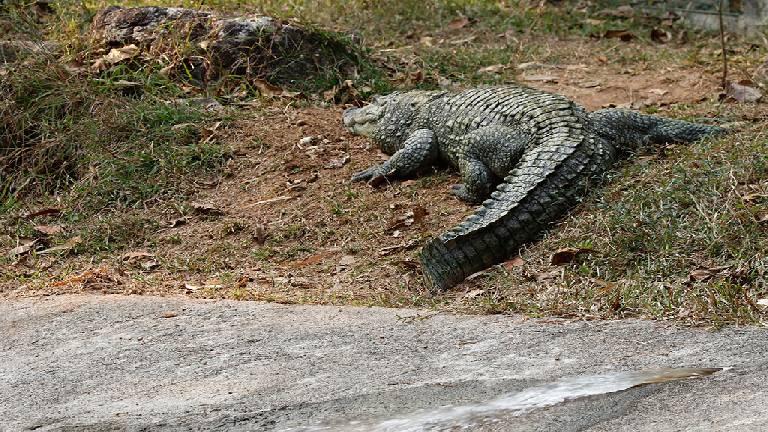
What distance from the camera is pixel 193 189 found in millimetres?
6727

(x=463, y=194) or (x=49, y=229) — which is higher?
(x=463, y=194)

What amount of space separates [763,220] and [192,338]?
8.06 ft

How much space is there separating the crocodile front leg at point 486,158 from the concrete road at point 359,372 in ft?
5.91

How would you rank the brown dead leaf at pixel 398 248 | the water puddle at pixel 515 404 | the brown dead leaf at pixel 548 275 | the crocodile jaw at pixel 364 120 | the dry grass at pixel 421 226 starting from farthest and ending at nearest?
the crocodile jaw at pixel 364 120 → the brown dead leaf at pixel 398 248 → the brown dead leaf at pixel 548 275 → the dry grass at pixel 421 226 → the water puddle at pixel 515 404

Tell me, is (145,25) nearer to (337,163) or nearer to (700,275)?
(337,163)

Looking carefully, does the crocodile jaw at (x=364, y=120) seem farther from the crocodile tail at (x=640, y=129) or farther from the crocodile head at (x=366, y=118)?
the crocodile tail at (x=640, y=129)

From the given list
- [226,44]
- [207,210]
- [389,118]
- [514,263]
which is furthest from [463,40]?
[514,263]

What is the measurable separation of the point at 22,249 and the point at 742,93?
4494 mm

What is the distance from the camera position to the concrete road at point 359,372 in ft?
10.7

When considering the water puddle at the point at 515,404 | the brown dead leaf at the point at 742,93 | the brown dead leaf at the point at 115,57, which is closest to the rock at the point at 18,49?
the brown dead leaf at the point at 115,57

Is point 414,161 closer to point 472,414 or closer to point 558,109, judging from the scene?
point 558,109

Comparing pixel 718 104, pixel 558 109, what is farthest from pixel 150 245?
pixel 718 104

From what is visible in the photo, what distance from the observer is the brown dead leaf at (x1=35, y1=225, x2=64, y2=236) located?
20.7 feet

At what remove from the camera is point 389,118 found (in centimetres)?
716
